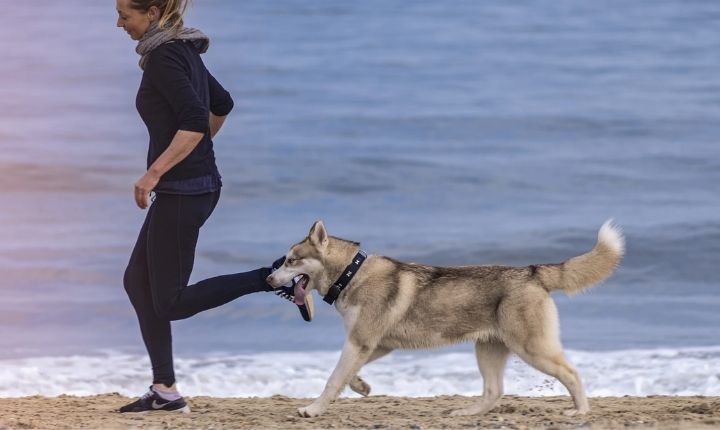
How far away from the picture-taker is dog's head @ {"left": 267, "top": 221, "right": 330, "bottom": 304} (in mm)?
6203

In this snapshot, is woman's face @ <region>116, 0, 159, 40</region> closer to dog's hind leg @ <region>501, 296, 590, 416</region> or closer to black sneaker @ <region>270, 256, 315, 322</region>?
black sneaker @ <region>270, 256, 315, 322</region>

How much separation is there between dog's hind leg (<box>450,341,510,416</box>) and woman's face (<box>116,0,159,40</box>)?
2344 mm

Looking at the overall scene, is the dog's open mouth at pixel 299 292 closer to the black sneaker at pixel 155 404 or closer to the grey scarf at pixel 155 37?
the black sneaker at pixel 155 404

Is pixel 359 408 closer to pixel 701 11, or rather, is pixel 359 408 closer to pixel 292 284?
pixel 292 284

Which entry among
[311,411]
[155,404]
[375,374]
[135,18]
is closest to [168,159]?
[135,18]

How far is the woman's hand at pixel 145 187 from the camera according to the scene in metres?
5.46

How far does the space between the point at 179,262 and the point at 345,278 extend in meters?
0.89

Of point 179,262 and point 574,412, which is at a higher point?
point 179,262

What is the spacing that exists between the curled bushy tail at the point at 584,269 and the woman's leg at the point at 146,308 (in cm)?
192

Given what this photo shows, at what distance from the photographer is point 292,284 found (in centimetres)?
621

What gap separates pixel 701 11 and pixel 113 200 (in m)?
14.9

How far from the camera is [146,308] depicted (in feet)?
19.7

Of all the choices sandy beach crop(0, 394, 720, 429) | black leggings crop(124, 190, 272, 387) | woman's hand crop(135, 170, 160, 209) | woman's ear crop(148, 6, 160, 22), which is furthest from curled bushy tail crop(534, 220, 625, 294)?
woman's ear crop(148, 6, 160, 22)

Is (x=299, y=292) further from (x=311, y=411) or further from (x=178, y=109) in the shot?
(x=178, y=109)
